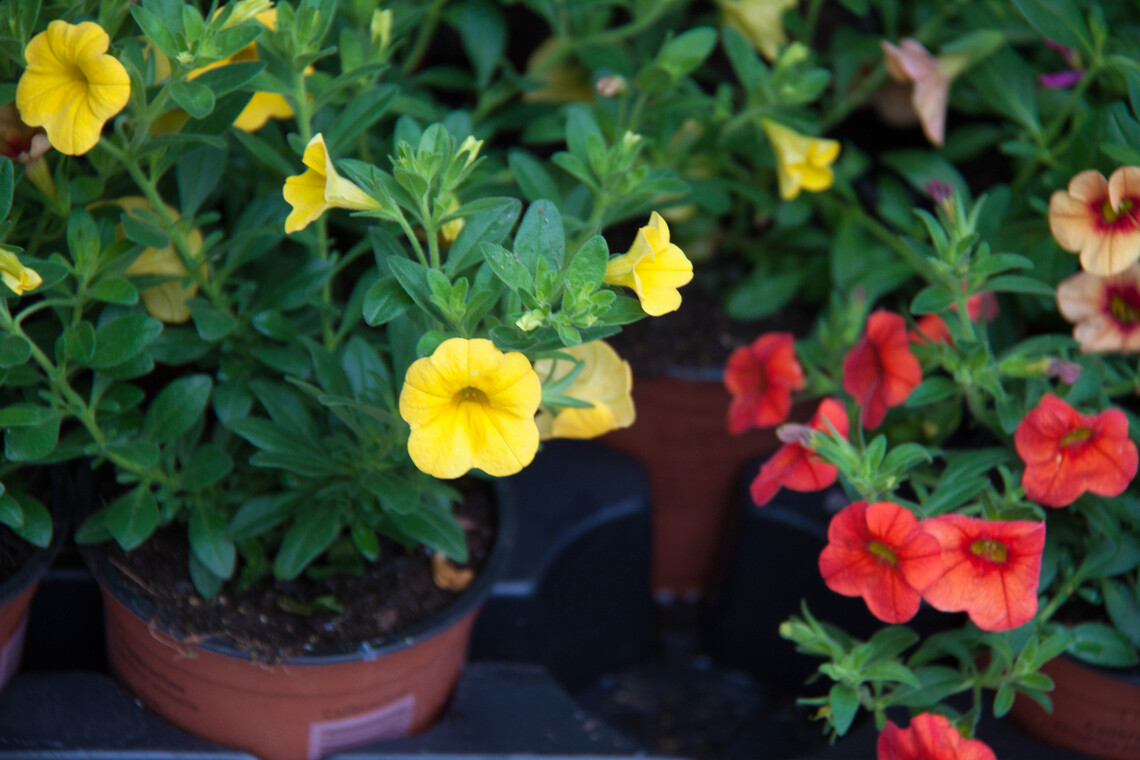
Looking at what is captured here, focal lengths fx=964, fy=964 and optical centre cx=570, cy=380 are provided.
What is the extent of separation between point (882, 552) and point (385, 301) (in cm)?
46

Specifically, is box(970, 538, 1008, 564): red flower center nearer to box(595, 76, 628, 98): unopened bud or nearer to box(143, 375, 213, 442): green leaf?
box(595, 76, 628, 98): unopened bud

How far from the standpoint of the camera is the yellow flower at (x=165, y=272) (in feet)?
2.98

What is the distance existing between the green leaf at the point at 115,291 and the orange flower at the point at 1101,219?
833 mm

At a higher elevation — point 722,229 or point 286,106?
point 286,106

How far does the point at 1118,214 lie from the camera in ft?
2.91

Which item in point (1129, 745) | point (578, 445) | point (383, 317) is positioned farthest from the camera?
point (578, 445)

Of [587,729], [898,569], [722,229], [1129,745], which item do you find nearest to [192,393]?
[587,729]

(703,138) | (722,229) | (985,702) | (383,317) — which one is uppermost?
(383,317)

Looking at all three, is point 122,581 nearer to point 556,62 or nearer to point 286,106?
point 286,106

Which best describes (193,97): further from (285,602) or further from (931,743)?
(931,743)

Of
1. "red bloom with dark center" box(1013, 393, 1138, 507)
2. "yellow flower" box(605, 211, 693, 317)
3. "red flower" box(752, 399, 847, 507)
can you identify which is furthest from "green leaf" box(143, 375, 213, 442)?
"red bloom with dark center" box(1013, 393, 1138, 507)

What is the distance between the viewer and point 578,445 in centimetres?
138

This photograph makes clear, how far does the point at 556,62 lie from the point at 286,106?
0.46 metres

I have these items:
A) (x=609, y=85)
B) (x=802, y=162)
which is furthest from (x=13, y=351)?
(x=802, y=162)
